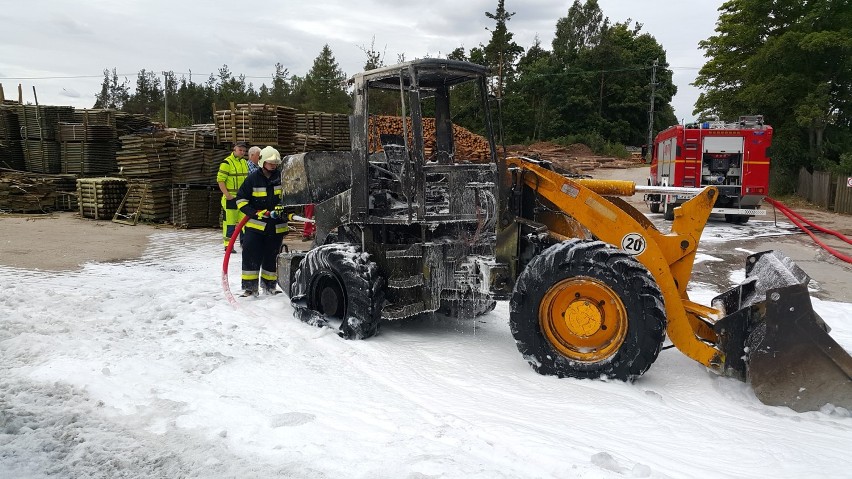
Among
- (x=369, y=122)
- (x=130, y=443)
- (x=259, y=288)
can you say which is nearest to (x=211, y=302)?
(x=259, y=288)

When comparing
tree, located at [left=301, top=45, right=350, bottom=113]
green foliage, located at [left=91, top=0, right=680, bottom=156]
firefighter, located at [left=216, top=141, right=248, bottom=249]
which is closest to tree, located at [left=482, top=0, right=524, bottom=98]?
green foliage, located at [left=91, top=0, right=680, bottom=156]

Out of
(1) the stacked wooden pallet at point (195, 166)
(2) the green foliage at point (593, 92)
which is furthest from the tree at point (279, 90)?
(1) the stacked wooden pallet at point (195, 166)

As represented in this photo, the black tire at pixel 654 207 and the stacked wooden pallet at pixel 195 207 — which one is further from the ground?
the stacked wooden pallet at pixel 195 207

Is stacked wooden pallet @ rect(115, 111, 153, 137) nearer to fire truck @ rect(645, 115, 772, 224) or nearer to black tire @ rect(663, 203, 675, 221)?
A: black tire @ rect(663, 203, 675, 221)

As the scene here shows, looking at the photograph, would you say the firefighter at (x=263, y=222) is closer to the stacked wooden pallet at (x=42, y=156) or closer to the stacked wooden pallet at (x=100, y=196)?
the stacked wooden pallet at (x=100, y=196)

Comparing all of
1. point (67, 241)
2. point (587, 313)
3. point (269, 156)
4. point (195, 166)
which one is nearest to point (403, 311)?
point (587, 313)

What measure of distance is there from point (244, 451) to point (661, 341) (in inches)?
116

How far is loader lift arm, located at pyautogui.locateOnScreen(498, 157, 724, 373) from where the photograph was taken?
187 inches

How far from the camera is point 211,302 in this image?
6980 mm

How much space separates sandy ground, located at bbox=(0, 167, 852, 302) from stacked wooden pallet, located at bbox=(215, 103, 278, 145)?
9.17ft

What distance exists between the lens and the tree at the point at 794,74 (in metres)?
25.6

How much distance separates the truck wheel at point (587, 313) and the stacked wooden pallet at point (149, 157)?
1218 centimetres

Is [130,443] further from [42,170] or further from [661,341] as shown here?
[42,170]

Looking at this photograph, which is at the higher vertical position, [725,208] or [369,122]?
[369,122]
